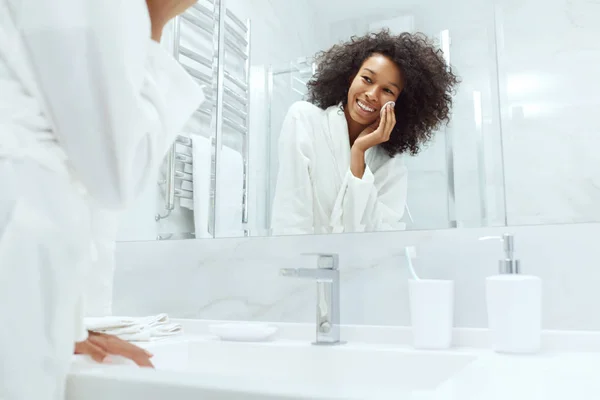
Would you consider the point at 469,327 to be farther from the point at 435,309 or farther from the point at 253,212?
the point at 253,212

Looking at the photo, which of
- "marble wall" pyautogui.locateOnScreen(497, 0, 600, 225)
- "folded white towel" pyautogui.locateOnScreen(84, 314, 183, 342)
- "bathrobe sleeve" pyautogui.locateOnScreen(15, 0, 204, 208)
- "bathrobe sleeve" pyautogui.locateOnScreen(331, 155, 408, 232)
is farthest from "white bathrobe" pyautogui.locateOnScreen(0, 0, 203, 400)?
"marble wall" pyautogui.locateOnScreen(497, 0, 600, 225)

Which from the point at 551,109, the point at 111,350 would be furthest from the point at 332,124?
the point at 111,350

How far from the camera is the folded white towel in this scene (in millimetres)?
1021

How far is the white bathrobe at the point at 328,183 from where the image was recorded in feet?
3.90

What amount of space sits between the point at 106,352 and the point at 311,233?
0.56 meters

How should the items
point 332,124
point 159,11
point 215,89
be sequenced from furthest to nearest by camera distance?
point 215,89, point 332,124, point 159,11

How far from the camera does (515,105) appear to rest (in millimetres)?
1104

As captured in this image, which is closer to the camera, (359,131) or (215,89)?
(359,131)

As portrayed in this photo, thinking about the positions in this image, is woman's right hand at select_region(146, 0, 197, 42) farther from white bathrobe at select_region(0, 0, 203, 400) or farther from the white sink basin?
the white sink basin

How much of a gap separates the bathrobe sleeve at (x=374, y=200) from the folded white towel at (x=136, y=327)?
1.45 ft

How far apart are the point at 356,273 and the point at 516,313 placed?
1.18ft

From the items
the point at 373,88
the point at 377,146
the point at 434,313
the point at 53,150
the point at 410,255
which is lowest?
the point at 434,313

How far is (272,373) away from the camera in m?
1.07

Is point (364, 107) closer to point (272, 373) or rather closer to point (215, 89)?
point (215, 89)
